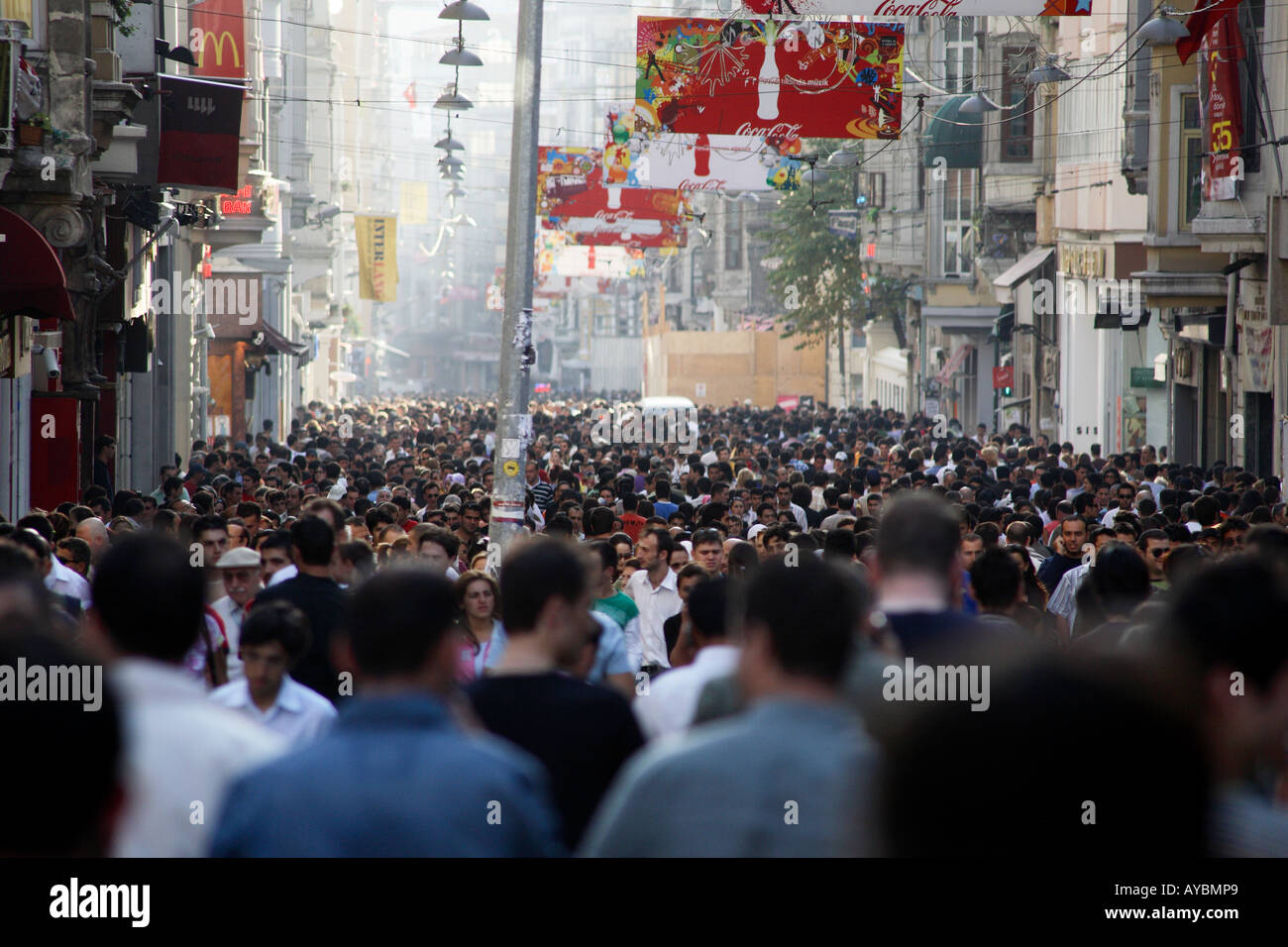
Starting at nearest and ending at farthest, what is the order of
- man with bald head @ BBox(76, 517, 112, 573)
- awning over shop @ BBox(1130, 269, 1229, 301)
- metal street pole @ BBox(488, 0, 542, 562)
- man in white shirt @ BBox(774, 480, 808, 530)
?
man with bald head @ BBox(76, 517, 112, 573) < metal street pole @ BBox(488, 0, 542, 562) < man in white shirt @ BBox(774, 480, 808, 530) < awning over shop @ BBox(1130, 269, 1229, 301)

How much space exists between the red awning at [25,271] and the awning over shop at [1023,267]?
2545 cm

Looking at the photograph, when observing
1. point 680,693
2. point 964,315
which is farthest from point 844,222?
point 680,693

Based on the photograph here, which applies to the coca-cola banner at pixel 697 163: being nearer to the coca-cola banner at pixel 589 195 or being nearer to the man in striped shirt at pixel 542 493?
the man in striped shirt at pixel 542 493

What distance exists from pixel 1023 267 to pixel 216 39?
18.0 metres

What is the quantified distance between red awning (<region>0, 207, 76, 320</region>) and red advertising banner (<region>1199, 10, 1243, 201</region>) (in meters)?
13.5

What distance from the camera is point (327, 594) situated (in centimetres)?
724

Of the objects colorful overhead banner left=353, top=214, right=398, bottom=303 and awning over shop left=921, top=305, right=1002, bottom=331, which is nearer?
awning over shop left=921, top=305, right=1002, bottom=331

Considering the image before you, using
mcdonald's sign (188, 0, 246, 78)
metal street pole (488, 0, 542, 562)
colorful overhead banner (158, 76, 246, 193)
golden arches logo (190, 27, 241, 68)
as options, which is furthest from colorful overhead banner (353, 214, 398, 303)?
metal street pole (488, 0, 542, 562)

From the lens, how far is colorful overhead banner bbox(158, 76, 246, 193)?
20.9 meters

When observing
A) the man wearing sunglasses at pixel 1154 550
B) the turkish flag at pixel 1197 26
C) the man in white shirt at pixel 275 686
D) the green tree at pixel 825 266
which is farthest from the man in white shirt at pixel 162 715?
the green tree at pixel 825 266

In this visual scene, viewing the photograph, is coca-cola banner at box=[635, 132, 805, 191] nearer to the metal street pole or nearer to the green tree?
the metal street pole

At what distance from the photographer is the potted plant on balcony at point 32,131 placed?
14.8m
